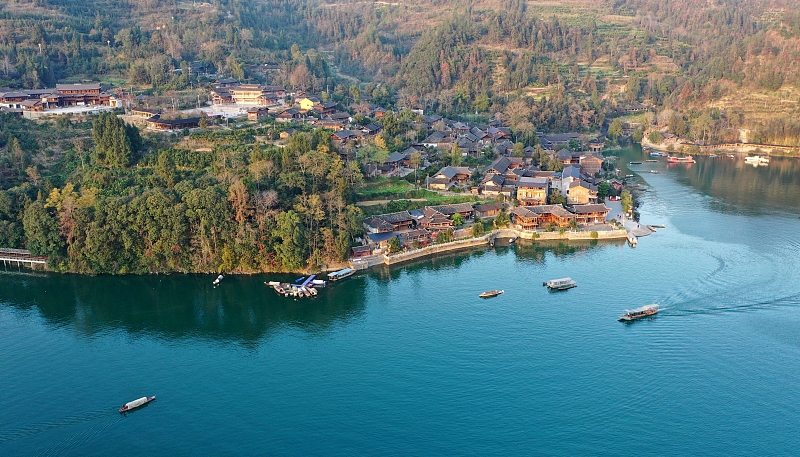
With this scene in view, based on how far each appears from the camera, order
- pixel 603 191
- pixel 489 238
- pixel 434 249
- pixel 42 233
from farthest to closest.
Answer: pixel 603 191, pixel 489 238, pixel 434 249, pixel 42 233

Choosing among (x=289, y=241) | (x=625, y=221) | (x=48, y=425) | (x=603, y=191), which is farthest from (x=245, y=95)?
(x=48, y=425)

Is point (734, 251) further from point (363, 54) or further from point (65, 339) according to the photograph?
point (363, 54)

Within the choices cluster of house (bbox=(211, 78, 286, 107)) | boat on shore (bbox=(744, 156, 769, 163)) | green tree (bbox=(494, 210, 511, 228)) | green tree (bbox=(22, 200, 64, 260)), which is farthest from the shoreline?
boat on shore (bbox=(744, 156, 769, 163))

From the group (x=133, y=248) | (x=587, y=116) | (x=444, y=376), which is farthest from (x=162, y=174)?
(x=587, y=116)

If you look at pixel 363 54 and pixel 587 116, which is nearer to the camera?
pixel 587 116

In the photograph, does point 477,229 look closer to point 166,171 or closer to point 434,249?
point 434,249

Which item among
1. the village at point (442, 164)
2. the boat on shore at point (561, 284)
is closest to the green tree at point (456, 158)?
the village at point (442, 164)
